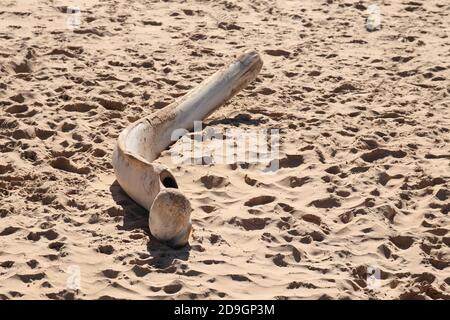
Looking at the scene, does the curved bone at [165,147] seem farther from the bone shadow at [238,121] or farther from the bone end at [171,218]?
the bone shadow at [238,121]

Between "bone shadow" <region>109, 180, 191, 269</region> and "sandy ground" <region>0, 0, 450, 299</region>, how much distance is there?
0.01 meters

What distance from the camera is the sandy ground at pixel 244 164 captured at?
634 cm

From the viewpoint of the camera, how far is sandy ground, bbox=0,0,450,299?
6.34 meters

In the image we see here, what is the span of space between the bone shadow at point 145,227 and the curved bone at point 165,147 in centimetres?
5

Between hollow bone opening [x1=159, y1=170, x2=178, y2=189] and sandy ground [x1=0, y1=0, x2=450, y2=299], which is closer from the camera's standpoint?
sandy ground [x1=0, y1=0, x2=450, y2=299]

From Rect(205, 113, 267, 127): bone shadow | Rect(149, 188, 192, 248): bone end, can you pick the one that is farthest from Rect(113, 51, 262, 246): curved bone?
Rect(205, 113, 267, 127): bone shadow

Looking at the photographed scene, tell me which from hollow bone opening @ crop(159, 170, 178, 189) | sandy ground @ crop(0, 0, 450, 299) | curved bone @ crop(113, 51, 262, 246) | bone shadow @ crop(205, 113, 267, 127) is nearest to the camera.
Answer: sandy ground @ crop(0, 0, 450, 299)

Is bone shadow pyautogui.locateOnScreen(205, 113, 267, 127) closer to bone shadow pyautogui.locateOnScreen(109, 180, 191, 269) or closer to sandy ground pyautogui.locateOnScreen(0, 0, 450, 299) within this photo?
sandy ground pyautogui.locateOnScreen(0, 0, 450, 299)

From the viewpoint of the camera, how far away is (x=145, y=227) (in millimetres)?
6816

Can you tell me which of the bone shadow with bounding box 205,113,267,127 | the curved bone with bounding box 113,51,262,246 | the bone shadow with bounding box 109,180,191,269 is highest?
the curved bone with bounding box 113,51,262,246
